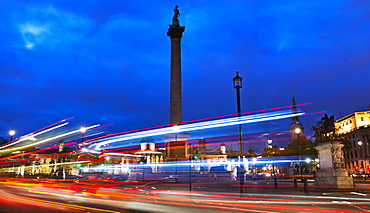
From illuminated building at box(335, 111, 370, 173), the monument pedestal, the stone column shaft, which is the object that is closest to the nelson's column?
the stone column shaft

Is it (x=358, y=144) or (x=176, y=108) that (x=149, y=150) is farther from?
(x=358, y=144)

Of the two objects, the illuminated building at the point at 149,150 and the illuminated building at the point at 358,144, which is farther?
the illuminated building at the point at 358,144

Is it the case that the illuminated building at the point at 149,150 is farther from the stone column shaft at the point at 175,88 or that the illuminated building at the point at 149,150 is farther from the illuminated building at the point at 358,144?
the illuminated building at the point at 358,144

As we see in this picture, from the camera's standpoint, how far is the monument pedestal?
22.7 metres

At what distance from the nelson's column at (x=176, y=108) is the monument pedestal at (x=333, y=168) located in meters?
26.3

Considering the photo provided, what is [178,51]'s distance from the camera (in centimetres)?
5725

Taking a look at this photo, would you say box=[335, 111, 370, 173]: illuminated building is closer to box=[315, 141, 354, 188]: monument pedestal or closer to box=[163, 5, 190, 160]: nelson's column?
box=[163, 5, 190, 160]: nelson's column

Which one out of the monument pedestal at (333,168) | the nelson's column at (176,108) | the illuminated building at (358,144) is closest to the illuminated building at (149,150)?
the nelson's column at (176,108)


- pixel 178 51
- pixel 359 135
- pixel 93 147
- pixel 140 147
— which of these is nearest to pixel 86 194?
pixel 93 147

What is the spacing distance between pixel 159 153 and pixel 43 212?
169ft

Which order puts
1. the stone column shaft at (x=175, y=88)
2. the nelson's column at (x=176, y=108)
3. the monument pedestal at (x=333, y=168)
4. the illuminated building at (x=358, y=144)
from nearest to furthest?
the monument pedestal at (x=333, y=168), the nelson's column at (x=176, y=108), the stone column shaft at (x=175, y=88), the illuminated building at (x=358, y=144)

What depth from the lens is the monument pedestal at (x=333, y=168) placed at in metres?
22.7

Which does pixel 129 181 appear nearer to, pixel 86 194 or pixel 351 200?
pixel 86 194

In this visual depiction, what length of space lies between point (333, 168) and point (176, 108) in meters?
34.1
